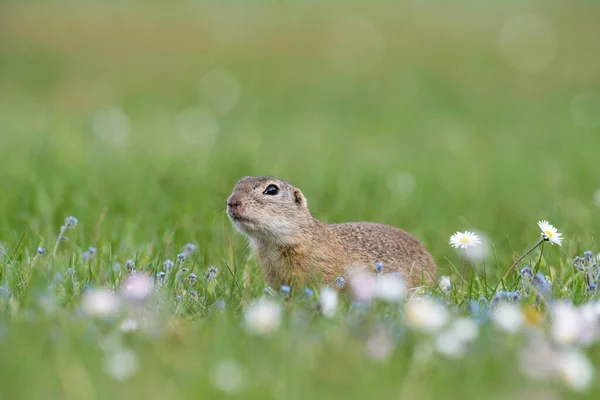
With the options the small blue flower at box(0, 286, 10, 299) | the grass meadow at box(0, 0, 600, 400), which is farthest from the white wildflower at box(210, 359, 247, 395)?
the small blue flower at box(0, 286, 10, 299)

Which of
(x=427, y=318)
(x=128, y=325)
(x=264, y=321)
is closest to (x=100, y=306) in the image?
(x=128, y=325)

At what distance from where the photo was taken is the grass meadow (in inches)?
117

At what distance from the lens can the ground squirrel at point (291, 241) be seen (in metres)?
4.98

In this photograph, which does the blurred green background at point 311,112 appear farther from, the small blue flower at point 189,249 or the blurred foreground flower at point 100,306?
the blurred foreground flower at point 100,306

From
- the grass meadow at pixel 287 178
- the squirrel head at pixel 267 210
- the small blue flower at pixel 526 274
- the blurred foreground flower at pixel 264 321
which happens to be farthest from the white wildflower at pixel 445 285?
the blurred foreground flower at pixel 264 321

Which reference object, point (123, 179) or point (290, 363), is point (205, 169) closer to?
point (123, 179)

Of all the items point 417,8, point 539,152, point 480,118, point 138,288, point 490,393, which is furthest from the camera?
point 417,8

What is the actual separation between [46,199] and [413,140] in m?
5.24

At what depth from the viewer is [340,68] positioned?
1513cm

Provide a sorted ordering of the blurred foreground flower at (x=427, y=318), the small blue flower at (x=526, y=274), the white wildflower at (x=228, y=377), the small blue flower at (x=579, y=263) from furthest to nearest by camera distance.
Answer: the small blue flower at (x=579, y=263) → the small blue flower at (x=526, y=274) → the blurred foreground flower at (x=427, y=318) → the white wildflower at (x=228, y=377)

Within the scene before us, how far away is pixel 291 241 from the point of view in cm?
507

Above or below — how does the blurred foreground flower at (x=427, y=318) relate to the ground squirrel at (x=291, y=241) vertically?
above

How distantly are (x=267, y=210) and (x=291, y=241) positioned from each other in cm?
21

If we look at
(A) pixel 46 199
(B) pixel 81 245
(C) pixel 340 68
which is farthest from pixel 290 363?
(C) pixel 340 68
